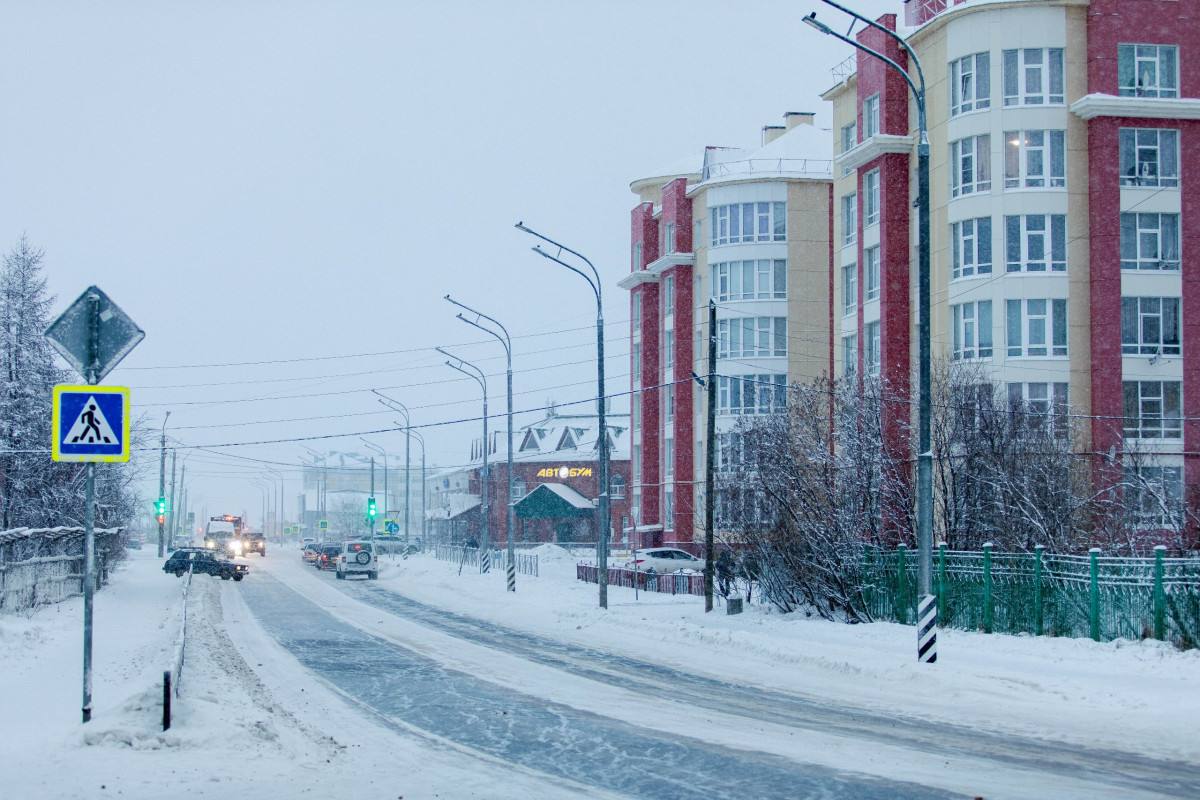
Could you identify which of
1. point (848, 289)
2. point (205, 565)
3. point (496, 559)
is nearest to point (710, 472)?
point (848, 289)

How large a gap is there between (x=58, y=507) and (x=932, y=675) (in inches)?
1168

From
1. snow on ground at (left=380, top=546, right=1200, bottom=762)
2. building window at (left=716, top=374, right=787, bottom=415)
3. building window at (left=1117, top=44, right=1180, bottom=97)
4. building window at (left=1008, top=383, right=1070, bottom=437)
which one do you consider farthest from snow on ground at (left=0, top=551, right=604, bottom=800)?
building window at (left=716, top=374, right=787, bottom=415)

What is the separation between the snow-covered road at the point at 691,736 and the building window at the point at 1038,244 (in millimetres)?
25376

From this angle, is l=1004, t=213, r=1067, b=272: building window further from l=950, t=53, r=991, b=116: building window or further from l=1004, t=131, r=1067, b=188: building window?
l=950, t=53, r=991, b=116: building window

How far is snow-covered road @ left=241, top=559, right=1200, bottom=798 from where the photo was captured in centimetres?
1108

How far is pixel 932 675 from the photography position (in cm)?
1886

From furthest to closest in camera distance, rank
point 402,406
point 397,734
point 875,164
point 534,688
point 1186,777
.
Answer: point 402,406
point 875,164
point 534,688
point 397,734
point 1186,777

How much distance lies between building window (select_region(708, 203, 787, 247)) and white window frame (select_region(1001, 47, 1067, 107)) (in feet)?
65.4

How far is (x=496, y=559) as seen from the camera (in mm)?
66562

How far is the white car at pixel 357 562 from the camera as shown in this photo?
61.8 meters

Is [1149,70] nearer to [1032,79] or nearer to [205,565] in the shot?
[1032,79]

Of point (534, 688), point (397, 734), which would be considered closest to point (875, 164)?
point (534, 688)

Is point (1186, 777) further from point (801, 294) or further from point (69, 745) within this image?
point (801, 294)

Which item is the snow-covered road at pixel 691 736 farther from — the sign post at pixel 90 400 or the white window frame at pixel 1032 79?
the white window frame at pixel 1032 79
